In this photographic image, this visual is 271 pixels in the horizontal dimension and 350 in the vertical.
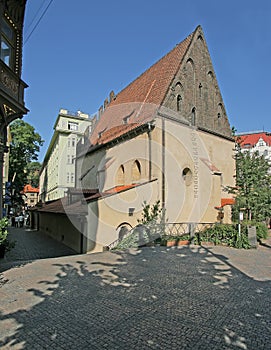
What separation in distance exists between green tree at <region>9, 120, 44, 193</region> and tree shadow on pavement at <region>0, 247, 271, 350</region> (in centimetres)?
3195

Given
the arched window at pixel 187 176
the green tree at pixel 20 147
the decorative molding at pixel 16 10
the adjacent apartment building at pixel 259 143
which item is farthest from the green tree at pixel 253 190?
the adjacent apartment building at pixel 259 143

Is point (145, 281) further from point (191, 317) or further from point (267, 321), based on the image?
point (267, 321)

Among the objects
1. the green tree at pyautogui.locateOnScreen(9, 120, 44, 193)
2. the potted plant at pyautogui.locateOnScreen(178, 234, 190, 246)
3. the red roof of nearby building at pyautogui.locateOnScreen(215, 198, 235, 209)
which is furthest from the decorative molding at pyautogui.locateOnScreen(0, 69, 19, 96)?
the green tree at pyautogui.locateOnScreen(9, 120, 44, 193)

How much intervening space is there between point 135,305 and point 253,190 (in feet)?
46.5

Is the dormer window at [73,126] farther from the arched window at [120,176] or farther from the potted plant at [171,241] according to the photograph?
the potted plant at [171,241]

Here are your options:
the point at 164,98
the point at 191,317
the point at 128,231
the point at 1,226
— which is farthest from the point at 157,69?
the point at 191,317

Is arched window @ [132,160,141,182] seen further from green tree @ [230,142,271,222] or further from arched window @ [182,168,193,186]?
green tree @ [230,142,271,222]

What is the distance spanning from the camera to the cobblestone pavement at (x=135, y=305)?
4.45 m

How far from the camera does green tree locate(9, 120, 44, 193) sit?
38125 millimetres

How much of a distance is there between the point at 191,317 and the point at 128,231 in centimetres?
1095

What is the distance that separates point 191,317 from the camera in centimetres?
536

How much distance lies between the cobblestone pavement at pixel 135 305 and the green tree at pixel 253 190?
312 inches

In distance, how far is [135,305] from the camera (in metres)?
5.96

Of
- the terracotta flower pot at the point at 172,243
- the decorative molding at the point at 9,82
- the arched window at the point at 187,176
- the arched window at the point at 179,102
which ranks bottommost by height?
the terracotta flower pot at the point at 172,243
